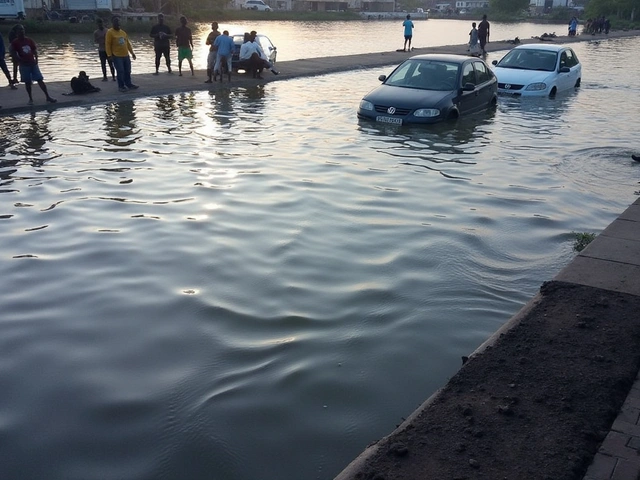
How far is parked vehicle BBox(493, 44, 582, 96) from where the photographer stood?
19.5m

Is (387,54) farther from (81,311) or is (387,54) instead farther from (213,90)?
(81,311)

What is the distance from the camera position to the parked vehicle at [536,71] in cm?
1950

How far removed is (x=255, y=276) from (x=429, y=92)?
9.61 meters

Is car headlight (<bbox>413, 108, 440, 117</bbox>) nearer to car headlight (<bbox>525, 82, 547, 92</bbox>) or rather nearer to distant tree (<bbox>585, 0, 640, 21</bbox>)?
car headlight (<bbox>525, 82, 547, 92</bbox>)

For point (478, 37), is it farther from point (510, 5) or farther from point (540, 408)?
point (510, 5)

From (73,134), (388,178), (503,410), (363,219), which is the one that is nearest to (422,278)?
(363,219)

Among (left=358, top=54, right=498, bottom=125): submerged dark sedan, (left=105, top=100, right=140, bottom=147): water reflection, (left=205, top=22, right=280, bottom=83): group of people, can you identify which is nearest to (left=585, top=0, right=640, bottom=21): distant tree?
(left=205, top=22, right=280, bottom=83): group of people

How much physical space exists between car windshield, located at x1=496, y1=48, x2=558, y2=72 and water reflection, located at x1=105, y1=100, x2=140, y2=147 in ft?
37.1

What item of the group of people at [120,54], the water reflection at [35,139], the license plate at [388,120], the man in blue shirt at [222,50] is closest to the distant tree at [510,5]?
the group of people at [120,54]

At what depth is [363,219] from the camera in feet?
29.9

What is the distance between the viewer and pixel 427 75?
625 inches

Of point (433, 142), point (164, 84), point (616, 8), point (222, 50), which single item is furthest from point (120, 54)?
point (616, 8)

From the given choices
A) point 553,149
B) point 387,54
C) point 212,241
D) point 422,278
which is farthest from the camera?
point 387,54

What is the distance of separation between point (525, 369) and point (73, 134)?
1219 centimetres
